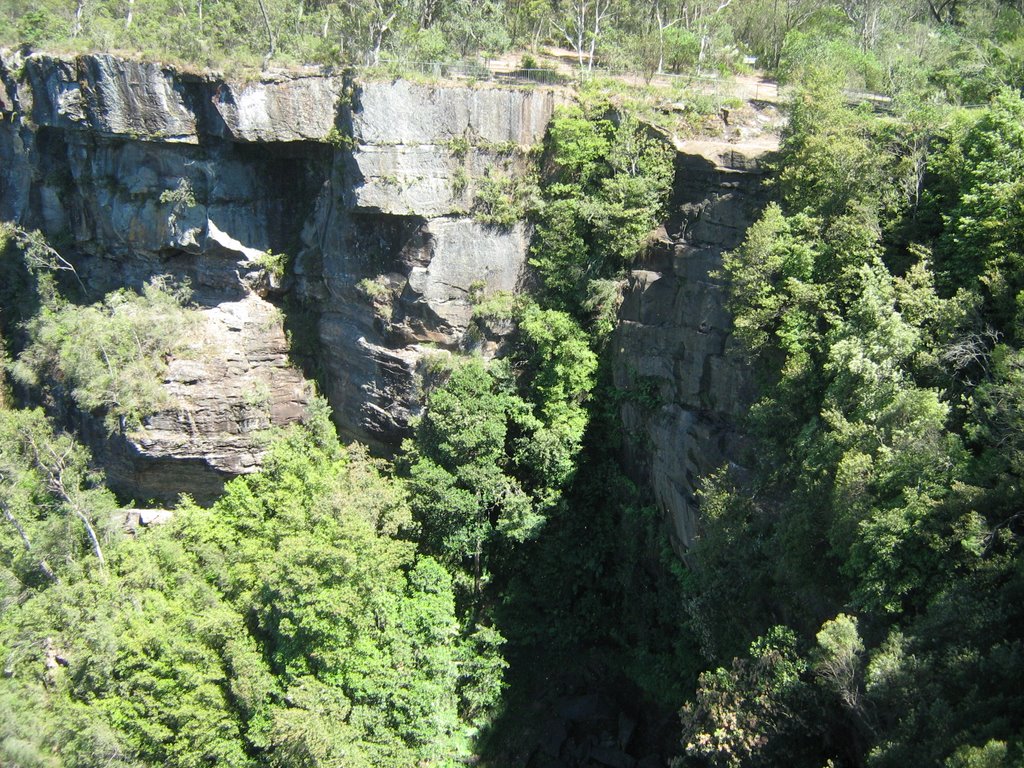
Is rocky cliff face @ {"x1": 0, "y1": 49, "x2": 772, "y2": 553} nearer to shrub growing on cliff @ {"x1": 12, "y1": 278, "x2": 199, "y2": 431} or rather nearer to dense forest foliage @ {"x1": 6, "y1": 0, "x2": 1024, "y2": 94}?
shrub growing on cliff @ {"x1": 12, "y1": 278, "x2": 199, "y2": 431}

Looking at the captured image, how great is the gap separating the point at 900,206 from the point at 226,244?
69.8ft

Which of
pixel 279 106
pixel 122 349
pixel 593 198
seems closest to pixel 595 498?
pixel 593 198

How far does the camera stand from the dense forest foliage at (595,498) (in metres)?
14.9

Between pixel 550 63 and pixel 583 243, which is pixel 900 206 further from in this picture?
pixel 550 63

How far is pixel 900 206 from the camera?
66.6 ft

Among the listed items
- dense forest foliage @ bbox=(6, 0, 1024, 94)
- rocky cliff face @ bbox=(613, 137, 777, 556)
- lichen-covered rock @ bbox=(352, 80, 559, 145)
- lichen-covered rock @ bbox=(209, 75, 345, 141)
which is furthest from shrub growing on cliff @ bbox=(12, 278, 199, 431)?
rocky cliff face @ bbox=(613, 137, 777, 556)

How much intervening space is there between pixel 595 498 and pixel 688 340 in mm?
6212

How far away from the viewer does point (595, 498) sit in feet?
85.4

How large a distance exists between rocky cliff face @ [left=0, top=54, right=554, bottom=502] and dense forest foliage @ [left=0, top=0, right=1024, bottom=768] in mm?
1206

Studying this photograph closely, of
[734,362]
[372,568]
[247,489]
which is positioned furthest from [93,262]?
[734,362]

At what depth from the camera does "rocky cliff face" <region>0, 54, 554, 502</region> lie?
2636 centimetres

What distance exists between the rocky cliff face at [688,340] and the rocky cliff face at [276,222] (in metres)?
5.28

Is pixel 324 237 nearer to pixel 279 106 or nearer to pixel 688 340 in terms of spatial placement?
pixel 279 106

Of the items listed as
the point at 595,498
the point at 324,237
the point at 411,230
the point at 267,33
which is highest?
the point at 267,33
